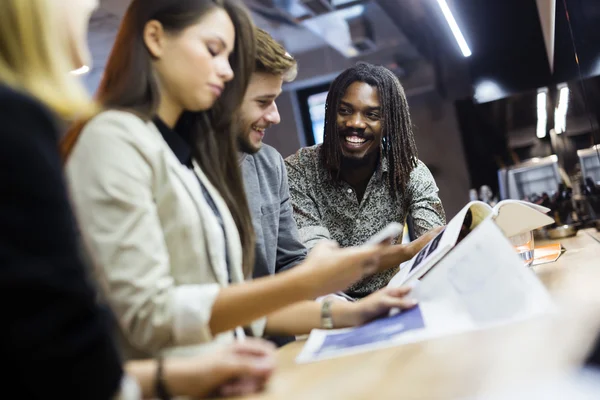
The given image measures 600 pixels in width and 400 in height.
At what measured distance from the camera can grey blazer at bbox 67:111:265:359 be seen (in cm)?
83

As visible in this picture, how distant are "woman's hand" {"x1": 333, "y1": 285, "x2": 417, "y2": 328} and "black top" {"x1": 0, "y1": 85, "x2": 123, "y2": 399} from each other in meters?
Result: 0.67

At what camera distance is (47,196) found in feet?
1.73

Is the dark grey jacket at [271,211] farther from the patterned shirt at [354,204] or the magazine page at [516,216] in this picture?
the magazine page at [516,216]

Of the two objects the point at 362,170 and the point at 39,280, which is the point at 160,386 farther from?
the point at 362,170

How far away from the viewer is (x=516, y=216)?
1482 mm

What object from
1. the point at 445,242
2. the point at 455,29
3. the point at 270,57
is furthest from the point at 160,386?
the point at 455,29

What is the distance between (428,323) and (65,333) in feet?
2.07

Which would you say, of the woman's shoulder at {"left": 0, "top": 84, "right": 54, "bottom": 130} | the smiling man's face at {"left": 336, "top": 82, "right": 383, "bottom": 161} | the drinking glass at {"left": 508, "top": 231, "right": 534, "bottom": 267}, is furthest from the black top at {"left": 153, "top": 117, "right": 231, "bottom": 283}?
the smiling man's face at {"left": 336, "top": 82, "right": 383, "bottom": 161}

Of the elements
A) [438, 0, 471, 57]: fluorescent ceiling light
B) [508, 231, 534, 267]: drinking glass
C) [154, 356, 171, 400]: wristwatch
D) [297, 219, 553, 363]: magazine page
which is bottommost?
[508, 231, 534, 267]: drinking glass

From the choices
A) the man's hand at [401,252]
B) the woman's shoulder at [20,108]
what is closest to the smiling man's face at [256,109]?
the man's hand at [401,252]

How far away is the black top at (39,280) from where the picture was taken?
50cm

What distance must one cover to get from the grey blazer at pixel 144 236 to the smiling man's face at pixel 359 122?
4.24ft

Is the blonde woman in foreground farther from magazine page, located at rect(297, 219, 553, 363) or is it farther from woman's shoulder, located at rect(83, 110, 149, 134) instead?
magazine page, located at rect(297, 219, 553, 363)

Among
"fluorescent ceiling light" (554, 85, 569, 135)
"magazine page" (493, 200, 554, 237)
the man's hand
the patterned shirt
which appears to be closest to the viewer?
"magazine page" (493, 200, 554, 237)
